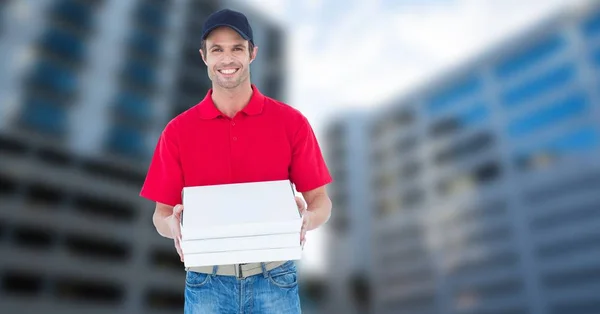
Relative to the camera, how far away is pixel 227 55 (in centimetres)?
Result: 247

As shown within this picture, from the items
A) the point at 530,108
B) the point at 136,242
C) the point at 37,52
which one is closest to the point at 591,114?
the point at 530,108

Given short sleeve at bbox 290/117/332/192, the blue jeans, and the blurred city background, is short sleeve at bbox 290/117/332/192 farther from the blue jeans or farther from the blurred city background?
the blurred city background

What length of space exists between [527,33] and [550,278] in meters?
32.4

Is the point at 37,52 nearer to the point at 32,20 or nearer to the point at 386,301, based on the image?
the point at 32,20

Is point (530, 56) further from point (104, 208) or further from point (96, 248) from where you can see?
point (96, 248)

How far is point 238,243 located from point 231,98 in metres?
0.76

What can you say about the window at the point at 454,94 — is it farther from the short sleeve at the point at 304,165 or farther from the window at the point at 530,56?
the short sleeve at the point at 304,165

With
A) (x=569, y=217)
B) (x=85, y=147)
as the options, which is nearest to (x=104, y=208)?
(x=85, y=147)

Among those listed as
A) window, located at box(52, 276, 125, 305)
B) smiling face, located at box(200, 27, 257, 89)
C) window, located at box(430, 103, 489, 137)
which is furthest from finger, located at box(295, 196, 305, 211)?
window, located at box(430, 103, 489, 137)

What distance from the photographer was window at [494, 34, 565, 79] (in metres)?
72.3

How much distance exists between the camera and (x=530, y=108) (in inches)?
2950

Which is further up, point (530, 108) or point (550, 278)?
point (530, 108)

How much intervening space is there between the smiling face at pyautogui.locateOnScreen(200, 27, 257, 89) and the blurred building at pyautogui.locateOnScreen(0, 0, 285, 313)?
190 feet

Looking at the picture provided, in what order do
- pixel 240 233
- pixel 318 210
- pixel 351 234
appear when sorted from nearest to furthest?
1. pixel 240 233
2. pixel 318 210
3. pixel 351 234
